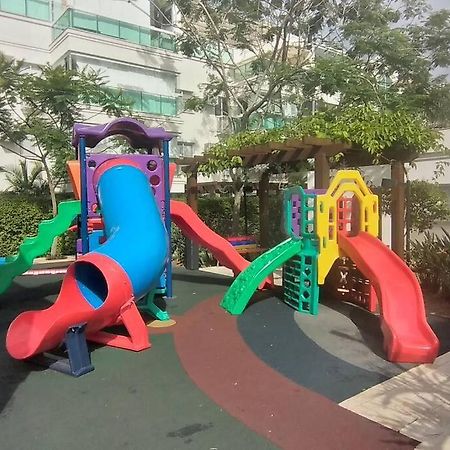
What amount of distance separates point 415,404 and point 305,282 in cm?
309

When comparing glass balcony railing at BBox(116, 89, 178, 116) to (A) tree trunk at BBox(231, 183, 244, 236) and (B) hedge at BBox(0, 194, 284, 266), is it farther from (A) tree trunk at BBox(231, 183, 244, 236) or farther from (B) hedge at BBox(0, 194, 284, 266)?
(A) tree trunk at BBox(231, 183, 244, 236)

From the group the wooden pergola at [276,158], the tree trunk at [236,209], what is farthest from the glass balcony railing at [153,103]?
the wooden pergola at [276,158]

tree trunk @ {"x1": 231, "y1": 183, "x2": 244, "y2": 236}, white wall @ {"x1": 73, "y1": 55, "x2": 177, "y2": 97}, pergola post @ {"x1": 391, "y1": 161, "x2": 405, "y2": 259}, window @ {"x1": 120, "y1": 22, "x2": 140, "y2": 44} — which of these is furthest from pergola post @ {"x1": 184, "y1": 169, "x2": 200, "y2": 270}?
window @ {"x1": 120, "y1": 22, "x2": 140, "y2": 44}

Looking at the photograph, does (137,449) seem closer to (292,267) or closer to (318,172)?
(292,267)

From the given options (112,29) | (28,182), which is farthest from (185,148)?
(28,182)

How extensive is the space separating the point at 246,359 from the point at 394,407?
1.67m

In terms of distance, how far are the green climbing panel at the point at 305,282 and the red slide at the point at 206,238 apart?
1537 mm

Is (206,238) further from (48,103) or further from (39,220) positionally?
(39,220)

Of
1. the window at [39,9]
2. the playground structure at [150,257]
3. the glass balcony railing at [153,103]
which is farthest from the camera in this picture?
the window at [39,9]

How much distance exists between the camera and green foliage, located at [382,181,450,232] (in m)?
13.0

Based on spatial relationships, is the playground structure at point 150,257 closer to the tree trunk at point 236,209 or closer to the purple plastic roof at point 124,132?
the purple plastic roof at point 124,132

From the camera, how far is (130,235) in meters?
5.37

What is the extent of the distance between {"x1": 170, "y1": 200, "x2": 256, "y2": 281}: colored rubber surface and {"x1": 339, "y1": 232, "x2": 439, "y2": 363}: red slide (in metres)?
2.36

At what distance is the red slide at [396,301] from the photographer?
478 centimetres
